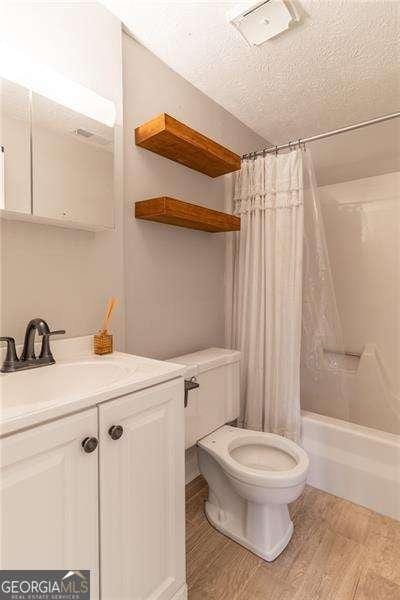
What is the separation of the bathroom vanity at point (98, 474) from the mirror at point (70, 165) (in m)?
0.54

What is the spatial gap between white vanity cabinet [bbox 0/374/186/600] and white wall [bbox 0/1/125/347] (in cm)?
52

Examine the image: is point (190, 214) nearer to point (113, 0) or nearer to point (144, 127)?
point (144, 127)

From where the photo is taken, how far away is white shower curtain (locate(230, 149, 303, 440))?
180 cm

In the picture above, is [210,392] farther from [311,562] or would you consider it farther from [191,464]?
[311,562]

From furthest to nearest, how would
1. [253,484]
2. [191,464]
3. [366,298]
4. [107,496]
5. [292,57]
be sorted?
[366,298], [191,464], [292,57], [253,484], [107,496]

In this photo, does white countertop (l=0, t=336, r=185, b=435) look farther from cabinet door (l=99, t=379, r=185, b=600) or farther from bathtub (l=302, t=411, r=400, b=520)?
bathtub (l=302, t=411, r=400, b=520)

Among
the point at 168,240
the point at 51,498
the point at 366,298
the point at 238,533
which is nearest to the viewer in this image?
the point at 51,498

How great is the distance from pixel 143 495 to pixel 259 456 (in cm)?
84

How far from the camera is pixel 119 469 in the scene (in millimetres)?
874

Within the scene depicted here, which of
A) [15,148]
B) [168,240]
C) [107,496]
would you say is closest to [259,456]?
[107,496]

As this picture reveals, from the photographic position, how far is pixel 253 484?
129 cm

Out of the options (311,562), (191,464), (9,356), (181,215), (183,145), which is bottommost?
(311,562)

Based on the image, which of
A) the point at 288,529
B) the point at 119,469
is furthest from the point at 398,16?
the point at 288,529

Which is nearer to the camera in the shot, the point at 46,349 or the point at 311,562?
the point at 46,349
